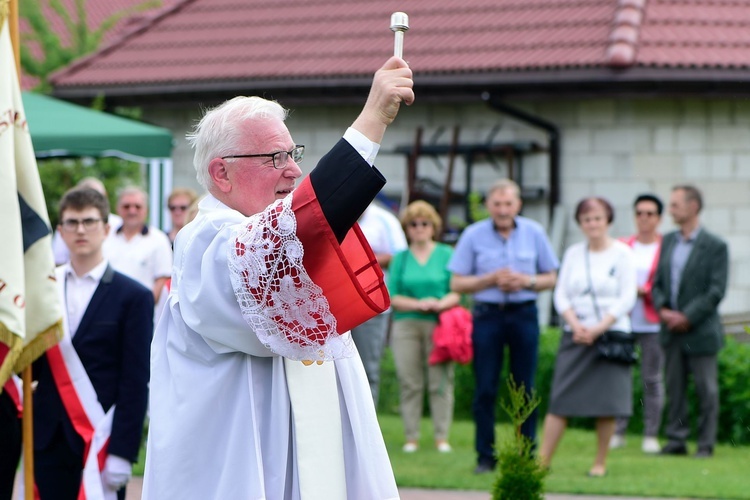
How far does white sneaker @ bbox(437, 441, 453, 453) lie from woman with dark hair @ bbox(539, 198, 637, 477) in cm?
139

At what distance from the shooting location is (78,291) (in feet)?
20.3

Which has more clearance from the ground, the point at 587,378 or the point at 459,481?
the point at 587,378

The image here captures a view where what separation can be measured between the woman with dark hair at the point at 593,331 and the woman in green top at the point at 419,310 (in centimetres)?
133

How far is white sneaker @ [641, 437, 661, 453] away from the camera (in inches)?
425

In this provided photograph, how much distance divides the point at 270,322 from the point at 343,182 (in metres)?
0.42

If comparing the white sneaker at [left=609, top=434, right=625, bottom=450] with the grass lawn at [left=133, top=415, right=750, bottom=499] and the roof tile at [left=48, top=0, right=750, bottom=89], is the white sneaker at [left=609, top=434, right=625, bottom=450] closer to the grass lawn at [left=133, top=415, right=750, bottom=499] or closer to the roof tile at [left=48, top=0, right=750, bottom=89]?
the grass lawn at [left=133, top=415, right=750, bottom=499]

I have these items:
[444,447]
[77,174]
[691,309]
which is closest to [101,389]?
[444,447]

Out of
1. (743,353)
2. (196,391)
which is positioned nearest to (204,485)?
(196,391)

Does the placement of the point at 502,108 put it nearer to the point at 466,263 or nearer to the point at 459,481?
the point at 466,263

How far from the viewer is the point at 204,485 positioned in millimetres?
3578

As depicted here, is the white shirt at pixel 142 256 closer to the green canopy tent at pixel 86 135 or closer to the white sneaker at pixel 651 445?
the green canopy tent at pixel 86 135

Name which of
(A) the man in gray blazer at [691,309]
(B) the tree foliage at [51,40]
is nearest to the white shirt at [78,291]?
(A) the man in gray blazer at [691,309]

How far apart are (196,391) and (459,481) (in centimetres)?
585

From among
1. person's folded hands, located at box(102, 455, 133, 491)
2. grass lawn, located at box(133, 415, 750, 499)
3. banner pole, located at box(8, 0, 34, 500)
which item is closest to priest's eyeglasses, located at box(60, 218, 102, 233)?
banner pole, located at box(8, 0, 34, 500)
